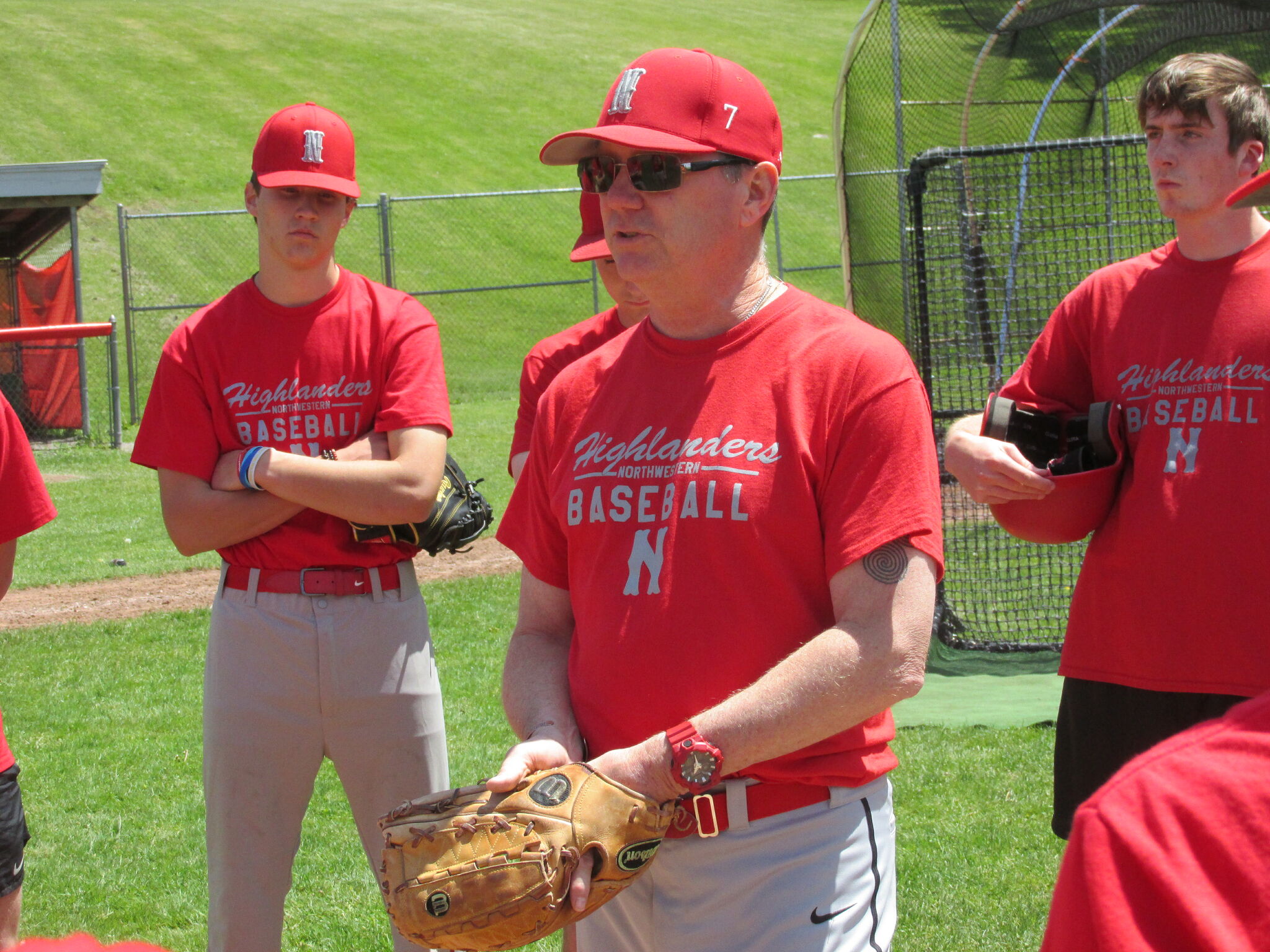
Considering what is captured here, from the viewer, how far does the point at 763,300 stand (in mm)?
2283

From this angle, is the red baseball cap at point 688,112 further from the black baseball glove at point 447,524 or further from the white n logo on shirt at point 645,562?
the black baseball glove at point 447,524

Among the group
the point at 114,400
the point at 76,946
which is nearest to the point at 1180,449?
the point at 76,946

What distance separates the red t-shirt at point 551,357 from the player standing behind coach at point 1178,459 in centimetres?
112

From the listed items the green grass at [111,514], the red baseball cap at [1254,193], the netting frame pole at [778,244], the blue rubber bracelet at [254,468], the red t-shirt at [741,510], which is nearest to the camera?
the red baseball cap at [1254,193]

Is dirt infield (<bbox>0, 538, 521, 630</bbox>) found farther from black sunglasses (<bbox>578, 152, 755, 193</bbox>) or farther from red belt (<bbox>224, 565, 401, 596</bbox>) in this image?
black sunglasses (<bbox>578, 152, 755, 193</bbox>)

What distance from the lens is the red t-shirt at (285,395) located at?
3.30 metres

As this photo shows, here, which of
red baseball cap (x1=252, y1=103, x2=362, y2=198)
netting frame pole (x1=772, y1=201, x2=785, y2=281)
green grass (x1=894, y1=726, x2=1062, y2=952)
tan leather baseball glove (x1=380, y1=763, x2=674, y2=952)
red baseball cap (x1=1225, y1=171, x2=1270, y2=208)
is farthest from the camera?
netting frame pole (x1=772, y1=201, x2=785, y2=281)

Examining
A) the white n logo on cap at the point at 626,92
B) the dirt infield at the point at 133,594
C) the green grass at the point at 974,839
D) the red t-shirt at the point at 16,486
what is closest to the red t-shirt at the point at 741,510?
the white n logo on cap at the point at 626,92

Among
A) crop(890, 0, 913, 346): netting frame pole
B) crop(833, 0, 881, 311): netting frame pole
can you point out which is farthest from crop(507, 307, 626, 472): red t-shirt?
crop(833, 0, 881, 311): netting frame pole

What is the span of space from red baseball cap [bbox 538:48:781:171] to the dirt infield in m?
7.22

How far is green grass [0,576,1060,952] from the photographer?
14.2ft

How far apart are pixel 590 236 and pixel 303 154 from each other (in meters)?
0.90

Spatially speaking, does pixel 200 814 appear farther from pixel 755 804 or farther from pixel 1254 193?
pixel 1254 193

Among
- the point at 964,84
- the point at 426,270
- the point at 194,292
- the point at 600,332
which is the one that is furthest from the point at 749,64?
the point at 600,332
